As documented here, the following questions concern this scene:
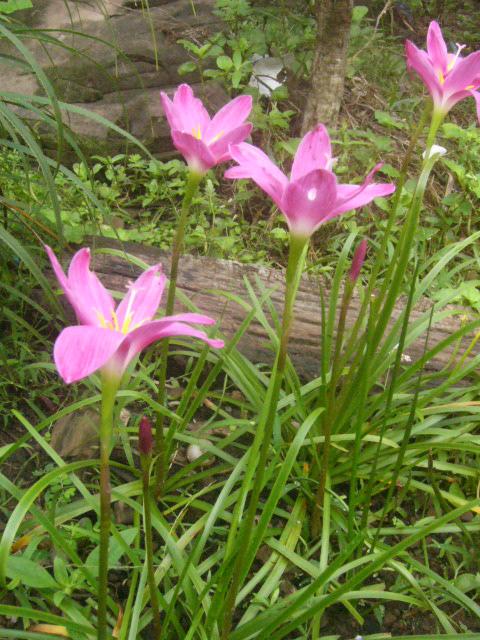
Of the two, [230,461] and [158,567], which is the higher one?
[230,461]

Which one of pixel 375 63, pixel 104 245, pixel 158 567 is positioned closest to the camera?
pixel 158 567

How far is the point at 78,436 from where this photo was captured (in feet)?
5.83

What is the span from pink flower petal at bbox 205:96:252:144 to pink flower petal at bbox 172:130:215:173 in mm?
79

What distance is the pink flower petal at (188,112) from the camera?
122 centimetres

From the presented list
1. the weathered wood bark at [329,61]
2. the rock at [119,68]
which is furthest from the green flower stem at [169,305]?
the rock at [119,68]

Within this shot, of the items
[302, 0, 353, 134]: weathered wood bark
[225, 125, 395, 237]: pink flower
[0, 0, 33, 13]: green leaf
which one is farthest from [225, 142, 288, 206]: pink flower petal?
[302, 0, 353, 134]: weathered wood bark

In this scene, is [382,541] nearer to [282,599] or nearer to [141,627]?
[282,599]

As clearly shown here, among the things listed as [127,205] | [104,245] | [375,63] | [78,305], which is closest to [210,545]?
[78,305]

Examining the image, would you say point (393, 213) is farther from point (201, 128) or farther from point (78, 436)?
point (78, 436)

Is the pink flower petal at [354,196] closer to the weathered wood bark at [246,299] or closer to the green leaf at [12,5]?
the weathered wood bark at [246,299]

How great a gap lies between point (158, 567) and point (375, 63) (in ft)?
10.8

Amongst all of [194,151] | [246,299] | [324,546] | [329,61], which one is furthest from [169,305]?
[329,61]

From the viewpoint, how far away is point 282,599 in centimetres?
141

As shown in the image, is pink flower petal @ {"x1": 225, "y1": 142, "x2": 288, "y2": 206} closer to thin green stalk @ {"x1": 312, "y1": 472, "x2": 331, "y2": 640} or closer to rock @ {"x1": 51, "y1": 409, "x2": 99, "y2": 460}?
thin green stalk @ {"x1": 312, "y1": 472, "x2": 331, "y2": 640}
